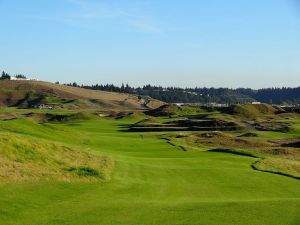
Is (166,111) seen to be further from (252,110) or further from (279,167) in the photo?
(279,167)

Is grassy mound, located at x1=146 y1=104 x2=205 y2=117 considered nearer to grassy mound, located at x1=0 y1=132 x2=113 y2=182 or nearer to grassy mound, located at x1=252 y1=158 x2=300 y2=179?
grassy mound, located at x1=252 y1=158 x2=300 y2=179

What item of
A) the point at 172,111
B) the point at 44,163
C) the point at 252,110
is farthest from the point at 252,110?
the point at 44,163

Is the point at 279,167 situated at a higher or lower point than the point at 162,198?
higher

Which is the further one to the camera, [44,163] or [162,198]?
[44,163]

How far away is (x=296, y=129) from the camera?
8838 centimetres

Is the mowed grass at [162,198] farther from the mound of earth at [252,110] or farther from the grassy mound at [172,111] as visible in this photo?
the grassy mound at [172,111]

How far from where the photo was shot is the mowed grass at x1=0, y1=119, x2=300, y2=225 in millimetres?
20703

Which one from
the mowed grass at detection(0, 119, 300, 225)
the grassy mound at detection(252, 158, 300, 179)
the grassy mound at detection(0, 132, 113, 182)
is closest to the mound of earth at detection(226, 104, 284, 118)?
the grassy mound at detection(252, 158, 300, 179)

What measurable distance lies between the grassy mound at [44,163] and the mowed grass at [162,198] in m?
0.91

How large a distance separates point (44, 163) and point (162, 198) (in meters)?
8.07

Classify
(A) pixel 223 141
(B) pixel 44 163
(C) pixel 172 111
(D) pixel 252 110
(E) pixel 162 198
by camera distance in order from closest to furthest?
(E) pixel 162 198, (B) pixel 44 163, (A) pixel 223 141, (D) pixel 252 110, (C) pixel 172 111

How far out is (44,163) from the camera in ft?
101

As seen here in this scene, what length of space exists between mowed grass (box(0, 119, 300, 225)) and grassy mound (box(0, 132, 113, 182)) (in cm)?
91

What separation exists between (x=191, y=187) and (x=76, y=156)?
8.91 m
